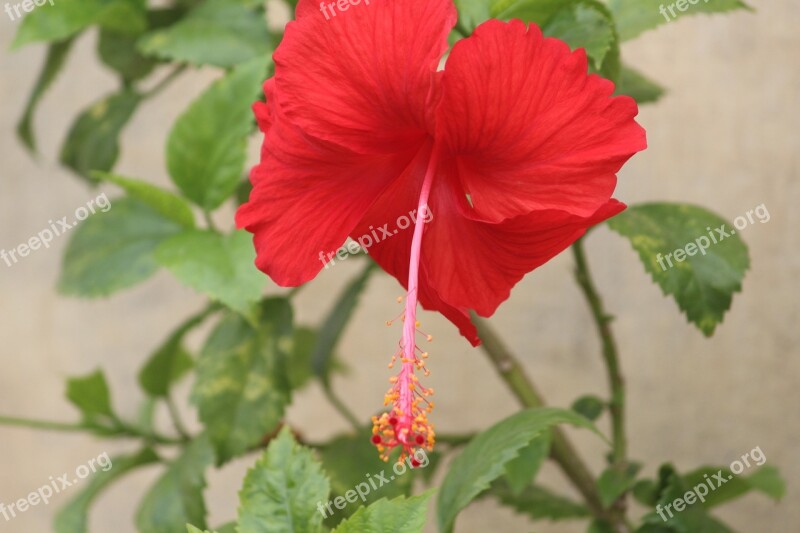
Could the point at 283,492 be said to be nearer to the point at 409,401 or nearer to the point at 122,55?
the point at 409,401

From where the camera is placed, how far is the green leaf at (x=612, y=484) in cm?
68

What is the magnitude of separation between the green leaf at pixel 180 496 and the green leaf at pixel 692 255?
0.34m

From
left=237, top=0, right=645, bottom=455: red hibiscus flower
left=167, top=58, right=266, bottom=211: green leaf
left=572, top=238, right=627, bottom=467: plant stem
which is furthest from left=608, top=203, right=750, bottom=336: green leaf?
left=167, top=58, right=266, bottom=211: green leaf

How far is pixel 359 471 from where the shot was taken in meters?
0.76

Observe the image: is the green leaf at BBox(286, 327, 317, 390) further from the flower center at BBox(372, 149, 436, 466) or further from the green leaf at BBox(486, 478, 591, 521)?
the flower center at BBox(372, 149, 436, 466)

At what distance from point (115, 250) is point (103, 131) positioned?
0.15 meters

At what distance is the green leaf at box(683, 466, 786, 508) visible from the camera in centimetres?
72

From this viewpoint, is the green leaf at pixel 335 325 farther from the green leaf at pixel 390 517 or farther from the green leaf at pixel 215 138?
the green leaf at pixel 390 517

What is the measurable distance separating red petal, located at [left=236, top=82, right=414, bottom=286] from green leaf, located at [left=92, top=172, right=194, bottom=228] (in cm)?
22

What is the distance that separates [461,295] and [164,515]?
1.23 feet

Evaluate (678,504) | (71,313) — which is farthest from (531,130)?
(71,313)

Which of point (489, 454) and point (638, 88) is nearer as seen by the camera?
point (489, 454)

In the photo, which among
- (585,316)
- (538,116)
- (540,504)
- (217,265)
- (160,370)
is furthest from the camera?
(585,316)

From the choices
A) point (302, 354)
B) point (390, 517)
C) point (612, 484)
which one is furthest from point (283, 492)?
point (302, 354)
